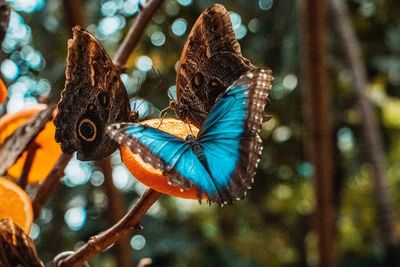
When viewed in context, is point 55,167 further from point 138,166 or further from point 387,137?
point 387,137

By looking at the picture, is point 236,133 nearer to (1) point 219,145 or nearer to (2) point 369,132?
(1) point 219,145

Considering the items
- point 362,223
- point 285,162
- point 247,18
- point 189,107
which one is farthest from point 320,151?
point 362,223

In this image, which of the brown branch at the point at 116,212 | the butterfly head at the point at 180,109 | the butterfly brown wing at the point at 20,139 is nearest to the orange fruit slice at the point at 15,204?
the butterfly brown wing at the point at 20,139

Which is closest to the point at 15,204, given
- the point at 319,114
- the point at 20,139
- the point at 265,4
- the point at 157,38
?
the point at 20,139

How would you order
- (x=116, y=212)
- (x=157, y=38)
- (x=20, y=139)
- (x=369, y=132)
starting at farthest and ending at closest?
1. (x=157, y=38)
2. (x=369, y=132)
3. (x=116, y=212)
4. (x=20, y=139)

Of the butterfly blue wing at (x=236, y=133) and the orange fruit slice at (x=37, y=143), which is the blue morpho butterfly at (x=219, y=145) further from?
the orange fruit slice at (x=37, y=143)

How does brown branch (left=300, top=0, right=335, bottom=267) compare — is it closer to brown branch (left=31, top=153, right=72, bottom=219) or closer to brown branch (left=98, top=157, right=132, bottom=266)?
brown branch (left=98, top=157, right=132, bottom=266)
